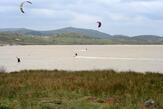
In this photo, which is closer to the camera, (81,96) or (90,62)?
(81,96)

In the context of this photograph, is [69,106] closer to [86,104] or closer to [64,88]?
[86,104]

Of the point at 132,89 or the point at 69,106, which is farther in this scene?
the point at 132,89

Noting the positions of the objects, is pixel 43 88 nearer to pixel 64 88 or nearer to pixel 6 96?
pixel 64 88

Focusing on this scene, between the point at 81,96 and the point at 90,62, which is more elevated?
the point at 81,96

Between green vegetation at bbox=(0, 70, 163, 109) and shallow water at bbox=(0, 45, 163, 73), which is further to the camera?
shallow water at bbox=(0, 45, 163, 73)

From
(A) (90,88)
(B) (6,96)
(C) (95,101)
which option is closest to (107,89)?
(A) (90,88)

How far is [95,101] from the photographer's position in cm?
959

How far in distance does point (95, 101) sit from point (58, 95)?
207 centimetres

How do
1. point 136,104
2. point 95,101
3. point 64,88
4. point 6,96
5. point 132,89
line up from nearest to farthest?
point 136,104 < point 95,101 < point 6,96 < point 132,89 < point 64,88

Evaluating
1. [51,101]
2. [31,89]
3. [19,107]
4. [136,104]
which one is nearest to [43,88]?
[31,89]

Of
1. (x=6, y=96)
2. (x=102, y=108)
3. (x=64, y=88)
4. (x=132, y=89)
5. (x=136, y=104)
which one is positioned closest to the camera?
(x=102, y=108)

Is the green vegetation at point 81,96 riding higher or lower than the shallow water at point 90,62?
higher

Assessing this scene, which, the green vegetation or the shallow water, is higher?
the green vegetation

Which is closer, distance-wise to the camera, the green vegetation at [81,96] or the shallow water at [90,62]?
the green vegetation at [81,96]
